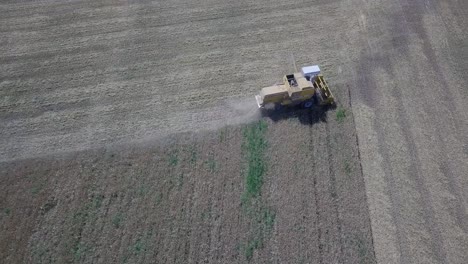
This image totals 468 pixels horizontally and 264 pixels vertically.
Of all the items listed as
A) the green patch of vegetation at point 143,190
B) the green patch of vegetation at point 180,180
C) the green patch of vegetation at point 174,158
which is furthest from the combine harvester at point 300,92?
the green patch of vegetation at point 143,190

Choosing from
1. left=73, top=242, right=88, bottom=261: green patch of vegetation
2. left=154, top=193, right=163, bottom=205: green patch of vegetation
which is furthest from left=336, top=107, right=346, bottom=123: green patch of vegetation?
left=73, top=242, right=88, bottom=261: green patch of vegetation

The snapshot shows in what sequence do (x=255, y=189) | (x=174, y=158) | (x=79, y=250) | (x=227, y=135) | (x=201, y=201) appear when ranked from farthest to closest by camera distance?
(x=227, y=135) < (x=174, y=158) < (x=255, y=189) < (x=201, y=201) < (x=79, y=250)

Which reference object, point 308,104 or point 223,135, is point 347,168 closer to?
point 308,104

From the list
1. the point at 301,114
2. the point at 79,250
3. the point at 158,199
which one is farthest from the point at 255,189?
the point at 79,250

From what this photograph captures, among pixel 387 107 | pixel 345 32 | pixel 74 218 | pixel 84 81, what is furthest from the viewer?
pixel 345 32

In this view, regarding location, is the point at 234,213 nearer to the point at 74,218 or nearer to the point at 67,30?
the point at 74,218

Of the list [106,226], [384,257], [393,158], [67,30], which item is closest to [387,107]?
[393,158]

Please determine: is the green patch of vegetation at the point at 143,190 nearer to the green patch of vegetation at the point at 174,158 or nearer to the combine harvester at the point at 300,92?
the green patch of vegetation at the point at 174,158
